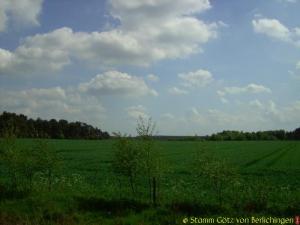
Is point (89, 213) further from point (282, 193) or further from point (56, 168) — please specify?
point (282, 193)

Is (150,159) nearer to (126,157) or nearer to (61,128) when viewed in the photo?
(126,157)

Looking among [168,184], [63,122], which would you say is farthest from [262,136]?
[168,184]

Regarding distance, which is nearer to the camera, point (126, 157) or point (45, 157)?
point (126, 157)

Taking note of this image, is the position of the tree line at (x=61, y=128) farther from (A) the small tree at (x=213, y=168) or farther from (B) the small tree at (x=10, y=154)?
(A) the small tree at (x=213, y=168)

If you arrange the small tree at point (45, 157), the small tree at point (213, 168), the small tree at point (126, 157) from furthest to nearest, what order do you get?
the small tree at point (45, 157) → the small tree at point (126, 157) → the small tree at point (213, 168)

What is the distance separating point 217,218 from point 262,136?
174 m

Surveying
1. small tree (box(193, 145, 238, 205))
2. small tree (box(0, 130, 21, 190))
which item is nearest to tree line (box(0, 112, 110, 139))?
small tree (box(0, 130, 21, 190))

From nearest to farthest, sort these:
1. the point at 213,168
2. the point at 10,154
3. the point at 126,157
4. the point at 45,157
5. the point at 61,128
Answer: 1. the point at 213,168
2. the point at 126,157
3. the point at 45,157
4. the point at 10,154
5. the point at 61,128

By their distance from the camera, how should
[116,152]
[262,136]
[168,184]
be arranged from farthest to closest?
[262,136] < [168,184] < [116,152]

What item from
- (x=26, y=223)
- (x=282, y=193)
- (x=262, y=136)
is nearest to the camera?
(x=26, y=223)

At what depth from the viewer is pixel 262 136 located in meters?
186

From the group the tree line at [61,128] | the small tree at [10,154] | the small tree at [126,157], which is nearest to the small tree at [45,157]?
the small tree at [10,154]

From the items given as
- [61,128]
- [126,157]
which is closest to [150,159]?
[126,157]

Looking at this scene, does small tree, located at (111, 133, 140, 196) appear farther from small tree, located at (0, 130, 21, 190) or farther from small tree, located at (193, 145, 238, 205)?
small tree, located at (0, 130, 21, 190)
